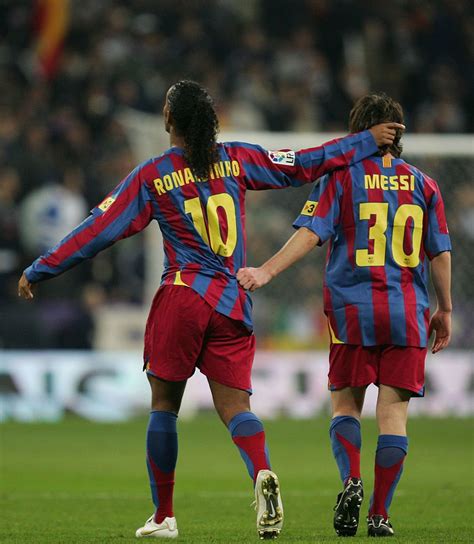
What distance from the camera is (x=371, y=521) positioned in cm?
571

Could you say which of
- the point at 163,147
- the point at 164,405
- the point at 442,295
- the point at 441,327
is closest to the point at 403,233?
the point at 442,295

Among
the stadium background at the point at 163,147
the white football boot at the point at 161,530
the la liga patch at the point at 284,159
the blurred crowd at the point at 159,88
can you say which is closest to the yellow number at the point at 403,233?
the la liga patch at the point at 284,159

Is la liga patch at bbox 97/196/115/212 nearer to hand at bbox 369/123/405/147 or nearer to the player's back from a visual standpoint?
the player's back

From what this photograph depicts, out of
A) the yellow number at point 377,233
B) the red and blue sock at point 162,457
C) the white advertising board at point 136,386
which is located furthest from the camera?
the white advertising board at point 136,386

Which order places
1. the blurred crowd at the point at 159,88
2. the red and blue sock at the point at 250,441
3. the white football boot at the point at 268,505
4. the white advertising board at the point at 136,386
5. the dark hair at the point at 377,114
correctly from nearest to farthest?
the white football boot at the point at 268,505 → the red and blue sock at the point at 250,441 → the dark hair at the point at 377,114 → the white advertising board at the point at 136,386 → the blurred crowd at the point at 159,88

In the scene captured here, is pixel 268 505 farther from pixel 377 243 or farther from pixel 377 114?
pixel 377 114

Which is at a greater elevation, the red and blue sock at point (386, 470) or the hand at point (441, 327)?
the hand at point (441, 327)

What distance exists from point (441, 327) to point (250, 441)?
1.08m

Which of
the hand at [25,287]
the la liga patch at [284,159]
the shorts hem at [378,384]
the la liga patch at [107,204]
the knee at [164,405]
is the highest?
the la liga patch at [284,159]

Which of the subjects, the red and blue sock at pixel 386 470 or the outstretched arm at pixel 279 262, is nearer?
the outstretched arm at pixel 279 262

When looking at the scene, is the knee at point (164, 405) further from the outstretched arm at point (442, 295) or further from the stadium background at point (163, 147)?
the stadium background at point (163, 147)

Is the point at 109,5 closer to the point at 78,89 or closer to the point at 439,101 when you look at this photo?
the point at 78,89

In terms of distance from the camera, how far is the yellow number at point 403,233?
19.2ft

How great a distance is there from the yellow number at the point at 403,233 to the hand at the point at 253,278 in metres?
0.64
